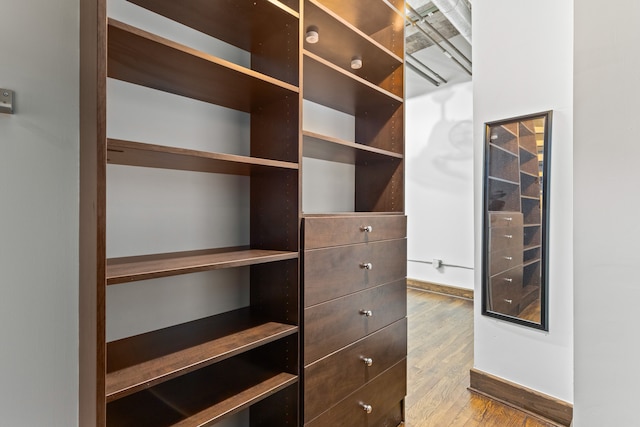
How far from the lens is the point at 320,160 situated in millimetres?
1886

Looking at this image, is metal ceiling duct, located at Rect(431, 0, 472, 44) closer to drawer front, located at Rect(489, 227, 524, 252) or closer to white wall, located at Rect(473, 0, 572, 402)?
white wall, located at Rect(473, 0, 572, 402)

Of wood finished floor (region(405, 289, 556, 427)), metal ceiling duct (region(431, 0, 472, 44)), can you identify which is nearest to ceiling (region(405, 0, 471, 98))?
metal ceiling duct (region(431, 0, 472, 44))

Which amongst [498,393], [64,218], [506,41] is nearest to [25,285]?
[64,218]

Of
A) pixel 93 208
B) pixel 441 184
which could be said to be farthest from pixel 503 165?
pixel 441 184

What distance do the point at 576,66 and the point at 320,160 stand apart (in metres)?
1.35

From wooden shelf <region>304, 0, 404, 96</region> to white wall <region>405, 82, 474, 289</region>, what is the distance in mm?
2750

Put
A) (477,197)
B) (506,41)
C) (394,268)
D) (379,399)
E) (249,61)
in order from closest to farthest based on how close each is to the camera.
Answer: (249,61), (379,399), (394,268), (506,41), (477,197)

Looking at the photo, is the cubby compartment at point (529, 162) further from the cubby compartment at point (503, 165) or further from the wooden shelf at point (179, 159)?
the wooden shelf at point (179, 159)

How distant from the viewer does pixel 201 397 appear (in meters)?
1.15

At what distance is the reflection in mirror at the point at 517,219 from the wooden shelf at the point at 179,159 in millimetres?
1507

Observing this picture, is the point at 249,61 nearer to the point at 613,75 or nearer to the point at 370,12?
the point at 370,12

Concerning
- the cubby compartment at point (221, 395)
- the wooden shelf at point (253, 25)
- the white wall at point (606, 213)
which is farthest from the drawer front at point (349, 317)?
the wooden shelf at point (253, 25)

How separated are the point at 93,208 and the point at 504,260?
87.4 inches

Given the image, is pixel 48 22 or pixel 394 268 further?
pixel 394 268
